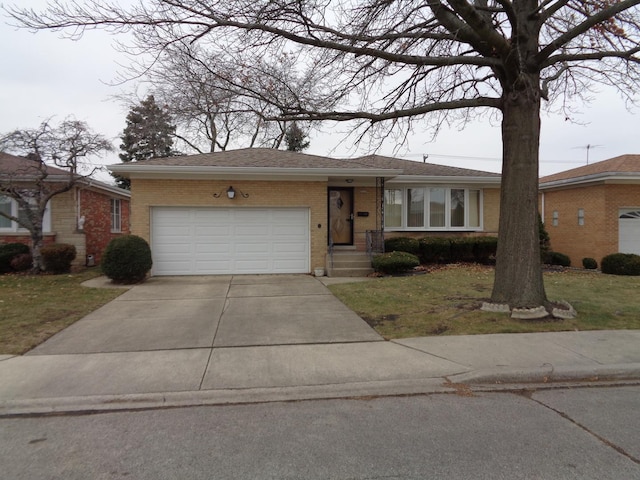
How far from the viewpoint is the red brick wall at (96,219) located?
1664cm

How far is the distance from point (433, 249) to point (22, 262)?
13.9 m

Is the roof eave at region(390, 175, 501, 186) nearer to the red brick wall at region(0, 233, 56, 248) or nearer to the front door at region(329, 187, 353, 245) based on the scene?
the front door at region(329, 187, 353, 245)

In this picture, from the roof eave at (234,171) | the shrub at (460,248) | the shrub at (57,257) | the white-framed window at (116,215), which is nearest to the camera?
the roof eave at (234,171)

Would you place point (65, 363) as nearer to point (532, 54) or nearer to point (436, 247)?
point (532, 54)

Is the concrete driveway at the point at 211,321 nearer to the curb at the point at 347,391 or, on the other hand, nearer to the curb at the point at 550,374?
the curb at the point at 347,391

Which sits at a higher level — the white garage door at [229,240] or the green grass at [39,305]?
the white garage door at [229,240]

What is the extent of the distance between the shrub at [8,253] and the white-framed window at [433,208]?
12.8 metres

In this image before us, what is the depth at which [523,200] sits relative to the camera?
7.71 metres

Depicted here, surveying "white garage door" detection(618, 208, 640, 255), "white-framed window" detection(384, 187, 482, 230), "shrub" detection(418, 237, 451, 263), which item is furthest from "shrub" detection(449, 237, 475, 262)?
"white garage door" detection(618, 208, 640, 255)

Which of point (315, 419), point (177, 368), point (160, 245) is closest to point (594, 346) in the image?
point (315, 419)

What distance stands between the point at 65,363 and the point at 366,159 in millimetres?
15238

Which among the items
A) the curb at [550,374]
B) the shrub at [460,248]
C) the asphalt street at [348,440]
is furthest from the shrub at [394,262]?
the asphalt street at [348,440]

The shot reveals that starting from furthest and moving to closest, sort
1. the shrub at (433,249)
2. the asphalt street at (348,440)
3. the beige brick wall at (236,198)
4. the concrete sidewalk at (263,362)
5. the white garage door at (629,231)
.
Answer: the white garage door at (629,231) → the shrub at (433,249) → the beige brick wall at (236,198) → the concrete sidewalk at (263,362) → the asphalt street at (348,440)

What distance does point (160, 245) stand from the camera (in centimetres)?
1348
